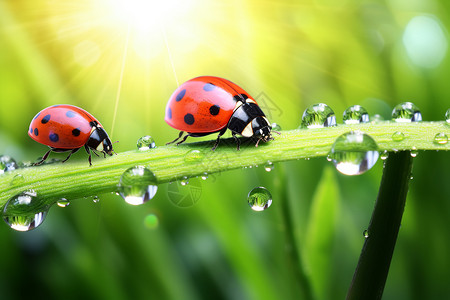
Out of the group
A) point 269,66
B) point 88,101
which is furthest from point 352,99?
point 88,101

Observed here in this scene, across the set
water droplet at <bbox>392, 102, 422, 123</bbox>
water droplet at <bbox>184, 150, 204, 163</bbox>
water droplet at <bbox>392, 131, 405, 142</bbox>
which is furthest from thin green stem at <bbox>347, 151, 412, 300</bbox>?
water droplet at <bbox>184, 150, 204, 163</bbox>

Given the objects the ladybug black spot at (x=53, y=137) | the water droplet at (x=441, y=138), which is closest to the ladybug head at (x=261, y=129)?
the water droplet at (x=441, y=138)

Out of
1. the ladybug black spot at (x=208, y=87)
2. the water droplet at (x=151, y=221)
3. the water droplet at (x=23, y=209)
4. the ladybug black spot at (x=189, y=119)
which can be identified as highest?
the ladybug black spot at (x=208, y=87)

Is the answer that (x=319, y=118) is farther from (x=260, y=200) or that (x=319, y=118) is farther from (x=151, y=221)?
(x=151, y=221)

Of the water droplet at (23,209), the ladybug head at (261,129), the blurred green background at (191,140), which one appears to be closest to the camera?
the water droplet at (23,209)

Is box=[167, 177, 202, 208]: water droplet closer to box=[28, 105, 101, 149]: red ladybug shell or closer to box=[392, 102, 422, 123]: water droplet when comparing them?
box=[28, 105, 101, 149]: red ladybug shell

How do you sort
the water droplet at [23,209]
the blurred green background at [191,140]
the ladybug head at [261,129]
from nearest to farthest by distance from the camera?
the water droplet at [23,209] < the ladybug head at [261,129] < the blurred green background at [191,140]

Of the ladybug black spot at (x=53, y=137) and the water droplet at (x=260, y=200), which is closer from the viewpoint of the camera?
the water droplet at (x=260, y=200)

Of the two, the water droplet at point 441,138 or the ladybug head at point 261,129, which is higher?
the ladybug head at point 261,129

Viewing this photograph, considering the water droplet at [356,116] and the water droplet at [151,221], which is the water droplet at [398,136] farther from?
the water droplet at [151,221]

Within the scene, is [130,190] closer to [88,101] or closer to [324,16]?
[88,101]
